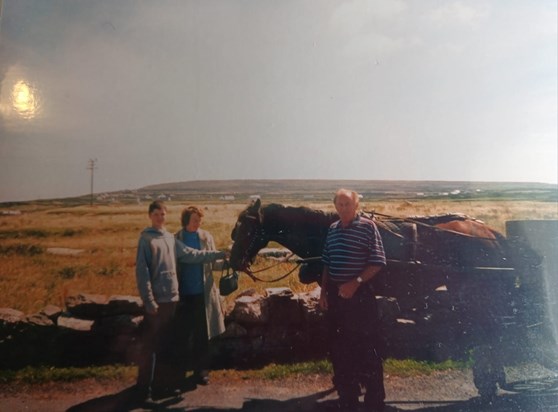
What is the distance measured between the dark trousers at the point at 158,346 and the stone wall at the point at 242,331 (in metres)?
0.07

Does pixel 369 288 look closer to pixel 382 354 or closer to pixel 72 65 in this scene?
pixel 382 354

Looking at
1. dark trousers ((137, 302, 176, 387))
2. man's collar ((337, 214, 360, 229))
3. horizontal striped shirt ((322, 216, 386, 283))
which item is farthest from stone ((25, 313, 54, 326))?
man's collar ((337, 214, 360, 229))

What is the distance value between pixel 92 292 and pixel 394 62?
2887 mm

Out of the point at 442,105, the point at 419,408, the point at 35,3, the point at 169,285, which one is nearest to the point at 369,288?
the point at 419,408

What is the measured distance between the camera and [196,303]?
3.23m

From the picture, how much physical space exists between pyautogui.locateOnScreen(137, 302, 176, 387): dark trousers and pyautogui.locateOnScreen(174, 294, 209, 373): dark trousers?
0.18 ft

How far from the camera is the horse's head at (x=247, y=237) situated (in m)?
3.33

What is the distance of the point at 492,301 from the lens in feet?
12.0

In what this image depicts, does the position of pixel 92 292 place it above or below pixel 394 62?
below

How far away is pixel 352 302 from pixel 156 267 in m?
1.36

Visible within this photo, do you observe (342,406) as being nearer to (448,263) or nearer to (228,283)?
(228,283)

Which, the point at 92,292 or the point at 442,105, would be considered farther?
the point at 442,105

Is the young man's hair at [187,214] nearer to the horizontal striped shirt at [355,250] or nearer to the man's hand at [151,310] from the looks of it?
the man's hand at [151,310]

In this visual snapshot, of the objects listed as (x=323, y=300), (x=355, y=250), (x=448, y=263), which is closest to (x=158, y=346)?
(x=323, y=300)
